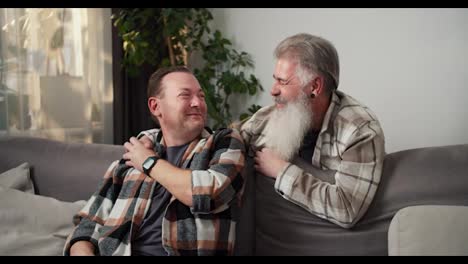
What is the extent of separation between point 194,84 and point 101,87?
5.32 feet

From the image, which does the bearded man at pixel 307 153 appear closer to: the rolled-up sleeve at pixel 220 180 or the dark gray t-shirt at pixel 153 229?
the rolled-up sleeve at pixel 220 180

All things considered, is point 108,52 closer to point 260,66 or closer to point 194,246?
point 260,66

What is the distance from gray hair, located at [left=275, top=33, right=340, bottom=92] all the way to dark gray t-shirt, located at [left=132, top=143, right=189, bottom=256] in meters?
0.60

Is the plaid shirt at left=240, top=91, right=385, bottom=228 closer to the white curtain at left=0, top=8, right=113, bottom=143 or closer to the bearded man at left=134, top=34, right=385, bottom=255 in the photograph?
the bearded man at left=134, top=34, right=385, bottom=255

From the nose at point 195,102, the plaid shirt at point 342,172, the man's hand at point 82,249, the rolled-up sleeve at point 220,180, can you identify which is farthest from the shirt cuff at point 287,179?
the man's hand at point 82,249

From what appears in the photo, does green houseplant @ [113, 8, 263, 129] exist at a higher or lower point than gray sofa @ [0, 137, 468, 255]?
higher

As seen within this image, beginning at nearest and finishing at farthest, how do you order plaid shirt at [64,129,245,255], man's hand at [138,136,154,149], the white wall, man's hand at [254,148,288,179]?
plaid shirt at [64,129,245,255] < man's hand at [254,148,288,179] < man's hand at [138,136,154,149] < the white wall

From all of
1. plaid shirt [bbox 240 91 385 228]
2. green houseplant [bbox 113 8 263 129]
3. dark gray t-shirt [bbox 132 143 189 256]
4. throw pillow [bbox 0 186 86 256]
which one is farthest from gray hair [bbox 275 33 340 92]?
green houseplant [bbox 113 8 263 129]

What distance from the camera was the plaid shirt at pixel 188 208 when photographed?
1.35 metres

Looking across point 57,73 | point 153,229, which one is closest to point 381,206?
point 153,229

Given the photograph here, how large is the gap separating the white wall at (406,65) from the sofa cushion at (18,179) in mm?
1719

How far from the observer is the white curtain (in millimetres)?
2631

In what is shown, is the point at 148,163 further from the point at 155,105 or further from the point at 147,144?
the point at 155,105

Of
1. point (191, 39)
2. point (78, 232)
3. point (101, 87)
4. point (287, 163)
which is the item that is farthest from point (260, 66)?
point (78, 232)
